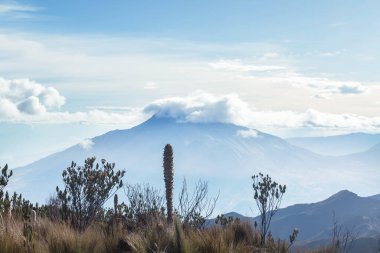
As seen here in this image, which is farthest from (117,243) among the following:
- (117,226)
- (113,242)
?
(117,226)

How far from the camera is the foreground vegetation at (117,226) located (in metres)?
9.21

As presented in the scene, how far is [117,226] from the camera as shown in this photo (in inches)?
497

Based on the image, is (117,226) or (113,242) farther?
(117,226)

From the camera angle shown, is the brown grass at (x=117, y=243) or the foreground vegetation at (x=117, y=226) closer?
the brown grass at (x=117, y=243)

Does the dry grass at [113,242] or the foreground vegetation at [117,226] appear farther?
the foreground vegetation at [117,226]

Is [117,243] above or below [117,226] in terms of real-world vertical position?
below

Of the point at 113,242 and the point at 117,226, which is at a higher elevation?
the point at 117,226

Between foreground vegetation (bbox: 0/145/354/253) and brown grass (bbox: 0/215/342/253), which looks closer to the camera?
brown grass (bbox: 0/215/342/253)

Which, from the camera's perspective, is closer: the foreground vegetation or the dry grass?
the dry grass

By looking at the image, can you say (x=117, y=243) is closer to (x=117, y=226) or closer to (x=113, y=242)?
(x=113, y=242)

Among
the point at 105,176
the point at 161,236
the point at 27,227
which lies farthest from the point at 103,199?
the point at 27,227

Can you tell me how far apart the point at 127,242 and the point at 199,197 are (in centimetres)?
684

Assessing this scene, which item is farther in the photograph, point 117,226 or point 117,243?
point 117,226

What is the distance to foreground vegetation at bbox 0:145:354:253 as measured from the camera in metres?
9.21
